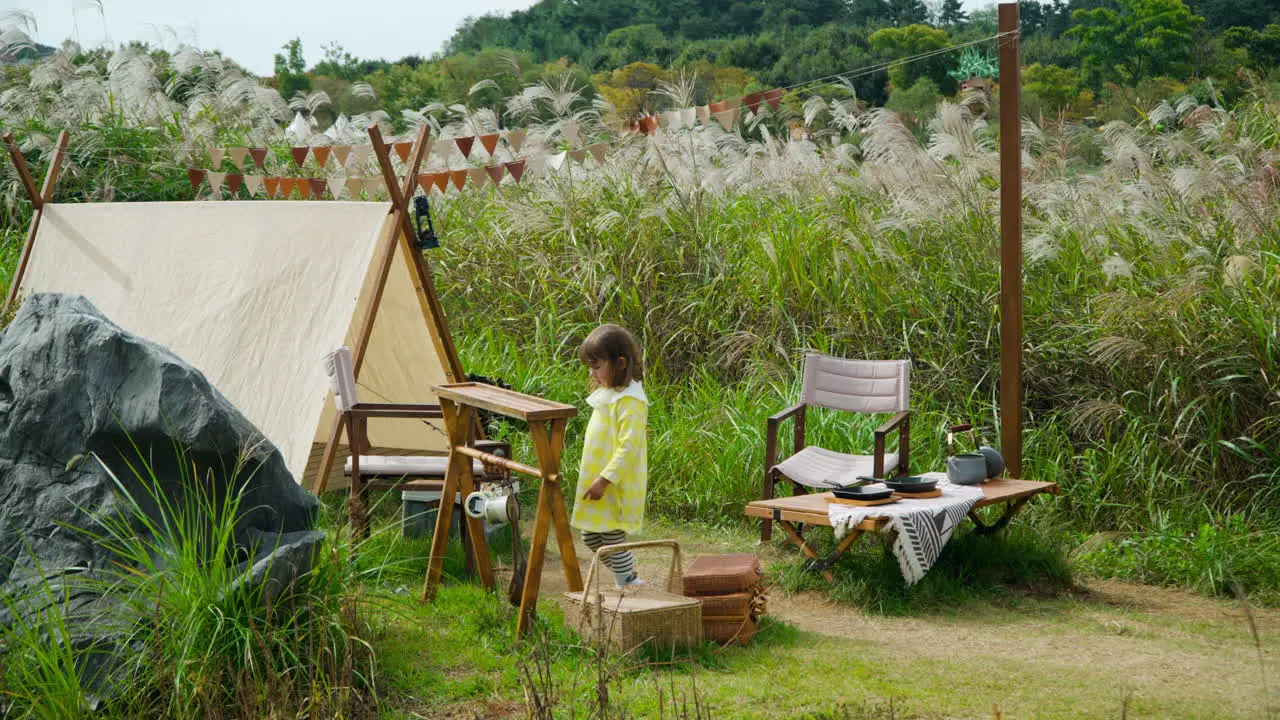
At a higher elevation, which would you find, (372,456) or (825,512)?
(372,456)

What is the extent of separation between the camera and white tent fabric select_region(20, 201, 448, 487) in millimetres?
5777

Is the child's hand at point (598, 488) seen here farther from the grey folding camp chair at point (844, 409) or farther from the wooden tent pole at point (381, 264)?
the wooden tent pole at point (381, 264)

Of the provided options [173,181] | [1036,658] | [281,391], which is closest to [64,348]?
[281,391]

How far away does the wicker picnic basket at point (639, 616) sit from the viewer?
3822 millimetres

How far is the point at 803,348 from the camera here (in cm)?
694

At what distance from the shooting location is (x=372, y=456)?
557 centimetres

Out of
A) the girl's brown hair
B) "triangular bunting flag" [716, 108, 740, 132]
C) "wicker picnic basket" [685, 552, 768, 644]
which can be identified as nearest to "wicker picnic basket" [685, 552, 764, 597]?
"wicker picnic basket" [685, 552, 768, 644]

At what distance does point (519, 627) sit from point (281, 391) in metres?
2.38

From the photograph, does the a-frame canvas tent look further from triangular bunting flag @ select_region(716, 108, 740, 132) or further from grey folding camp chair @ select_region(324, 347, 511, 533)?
triangular bunting flag @ select_region(716, 108, 740, 132)

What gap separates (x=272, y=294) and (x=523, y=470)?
260 centimetres

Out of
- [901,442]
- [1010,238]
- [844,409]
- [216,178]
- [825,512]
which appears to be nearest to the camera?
[825,512]

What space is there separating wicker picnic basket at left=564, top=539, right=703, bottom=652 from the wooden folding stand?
0.13m

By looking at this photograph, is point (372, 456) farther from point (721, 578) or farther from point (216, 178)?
point (216, 178)

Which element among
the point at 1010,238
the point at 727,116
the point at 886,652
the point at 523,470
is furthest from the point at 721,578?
the point at 727,116
